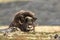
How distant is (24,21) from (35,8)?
23.1 meters

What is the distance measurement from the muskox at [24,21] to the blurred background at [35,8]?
16411 mm

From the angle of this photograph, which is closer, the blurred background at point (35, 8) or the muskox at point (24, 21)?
the muskox at point (24, 21)

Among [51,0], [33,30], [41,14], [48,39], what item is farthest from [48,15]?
[48,39]

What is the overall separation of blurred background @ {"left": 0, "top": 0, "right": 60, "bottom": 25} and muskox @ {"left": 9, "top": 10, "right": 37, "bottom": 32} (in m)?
16.4

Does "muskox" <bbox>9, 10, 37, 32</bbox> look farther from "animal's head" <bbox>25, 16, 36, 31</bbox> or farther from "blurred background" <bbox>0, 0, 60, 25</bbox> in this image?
A: "blurred background" <bbox>0, 0, 60, 25</bbox>

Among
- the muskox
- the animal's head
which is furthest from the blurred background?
the animal's head

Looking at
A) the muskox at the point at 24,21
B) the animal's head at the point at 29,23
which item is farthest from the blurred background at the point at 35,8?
the animal's head at the point at 29,23

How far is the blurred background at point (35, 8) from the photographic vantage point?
4637 centimetres

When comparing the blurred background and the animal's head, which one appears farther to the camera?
the blurred background

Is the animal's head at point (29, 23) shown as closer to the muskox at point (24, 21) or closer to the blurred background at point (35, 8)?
the muskox at point (24, 21)

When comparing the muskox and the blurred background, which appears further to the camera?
the blurred background

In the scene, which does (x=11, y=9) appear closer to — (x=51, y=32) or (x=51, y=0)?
(x=51, y=0)

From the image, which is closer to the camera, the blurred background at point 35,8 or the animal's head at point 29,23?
the animal's head at point 29,23

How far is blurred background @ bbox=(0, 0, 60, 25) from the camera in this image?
152 ft
